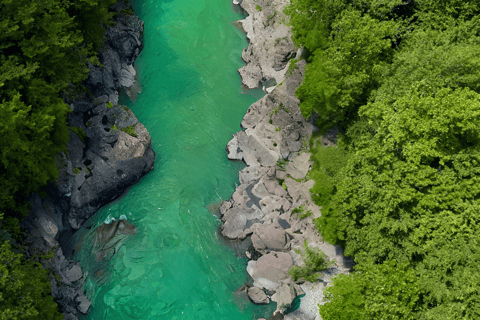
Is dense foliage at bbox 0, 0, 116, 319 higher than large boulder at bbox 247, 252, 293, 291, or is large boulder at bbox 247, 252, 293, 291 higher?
dense foliage at bbox 0, 0, 116, 319

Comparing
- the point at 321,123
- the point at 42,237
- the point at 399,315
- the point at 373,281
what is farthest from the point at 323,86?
the point at 42,237

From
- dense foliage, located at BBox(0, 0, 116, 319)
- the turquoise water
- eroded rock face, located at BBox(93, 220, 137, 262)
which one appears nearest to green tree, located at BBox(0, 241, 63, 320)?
dense foliage, located at BBox(0, 0, 116, 319)

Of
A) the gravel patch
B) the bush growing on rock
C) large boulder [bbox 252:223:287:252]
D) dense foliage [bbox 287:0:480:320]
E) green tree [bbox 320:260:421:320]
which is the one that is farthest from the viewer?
large boulder [bbox 252:223:287:252]

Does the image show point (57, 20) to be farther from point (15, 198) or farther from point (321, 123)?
point (321, 123)

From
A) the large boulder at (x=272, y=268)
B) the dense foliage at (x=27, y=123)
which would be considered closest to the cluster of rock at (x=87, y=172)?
the dense foliage at (x=27, y=123)

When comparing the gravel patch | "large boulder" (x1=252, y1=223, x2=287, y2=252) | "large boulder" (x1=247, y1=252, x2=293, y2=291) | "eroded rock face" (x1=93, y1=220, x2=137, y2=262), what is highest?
"eroded rock face" (x1=93, y1=220, x2=137, y2=262)

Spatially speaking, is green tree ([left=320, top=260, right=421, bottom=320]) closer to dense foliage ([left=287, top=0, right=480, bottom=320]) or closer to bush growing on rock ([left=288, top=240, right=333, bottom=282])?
dense foliage ([left=287, top=0, right=480, bottom=320])
